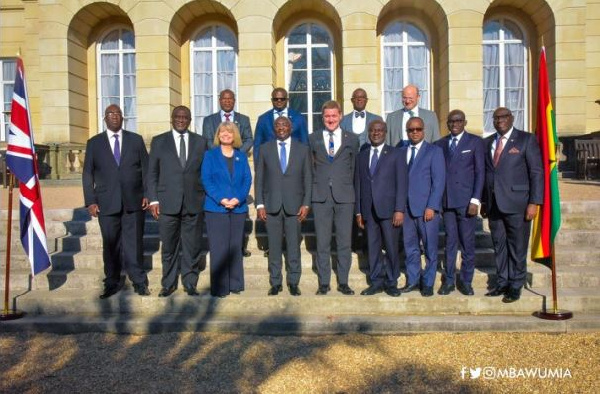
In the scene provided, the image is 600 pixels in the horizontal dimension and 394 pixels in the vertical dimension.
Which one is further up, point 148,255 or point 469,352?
point 148,255

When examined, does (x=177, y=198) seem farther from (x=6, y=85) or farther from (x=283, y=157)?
(x=6, y=85)

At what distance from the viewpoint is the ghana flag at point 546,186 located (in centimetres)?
560

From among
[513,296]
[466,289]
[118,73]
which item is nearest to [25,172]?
[466,289]

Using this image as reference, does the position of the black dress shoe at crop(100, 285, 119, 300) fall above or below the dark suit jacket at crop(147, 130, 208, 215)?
below

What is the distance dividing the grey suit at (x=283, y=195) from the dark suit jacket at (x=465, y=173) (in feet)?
5.35

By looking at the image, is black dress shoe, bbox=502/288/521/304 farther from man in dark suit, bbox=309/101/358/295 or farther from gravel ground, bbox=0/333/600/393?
man in dark suit, bbox=309/101/358/295

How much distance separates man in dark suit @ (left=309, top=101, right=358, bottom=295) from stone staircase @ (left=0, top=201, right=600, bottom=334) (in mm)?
327

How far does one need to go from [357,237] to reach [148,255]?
282cm

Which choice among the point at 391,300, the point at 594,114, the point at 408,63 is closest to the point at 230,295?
the point at 391,300

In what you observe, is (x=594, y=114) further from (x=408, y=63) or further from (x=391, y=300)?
(x=391, y=300)

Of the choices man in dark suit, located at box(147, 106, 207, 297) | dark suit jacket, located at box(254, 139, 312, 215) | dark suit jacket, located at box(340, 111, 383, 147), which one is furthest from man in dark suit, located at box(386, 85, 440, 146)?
man in dark suit, located at box(147, 106, 207, 297)

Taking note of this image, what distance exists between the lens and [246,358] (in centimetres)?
464

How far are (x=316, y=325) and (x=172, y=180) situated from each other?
234 cm

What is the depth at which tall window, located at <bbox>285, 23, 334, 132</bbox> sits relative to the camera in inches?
580
